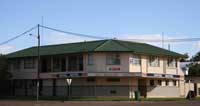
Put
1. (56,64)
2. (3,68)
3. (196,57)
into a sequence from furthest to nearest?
(196,57) → (3,68) → (56,64)

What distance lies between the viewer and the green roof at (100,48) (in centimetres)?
5578

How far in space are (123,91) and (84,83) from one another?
17.1 feet

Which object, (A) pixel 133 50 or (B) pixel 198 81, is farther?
(B) pixel 198 81

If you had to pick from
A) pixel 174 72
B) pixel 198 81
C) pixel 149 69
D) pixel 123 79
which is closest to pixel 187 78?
pixel 198 81

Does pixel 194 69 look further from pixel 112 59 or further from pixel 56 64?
pixel 112 59

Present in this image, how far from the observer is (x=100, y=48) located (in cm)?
5553

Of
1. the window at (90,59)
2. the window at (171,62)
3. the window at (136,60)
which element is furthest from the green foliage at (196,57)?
the window at (90,59)

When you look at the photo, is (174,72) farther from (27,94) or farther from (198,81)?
(27,94)

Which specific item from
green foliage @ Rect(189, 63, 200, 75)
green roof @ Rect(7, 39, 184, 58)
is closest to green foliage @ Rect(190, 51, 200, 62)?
green foliage @ Rect(189, 63, 200, 75)

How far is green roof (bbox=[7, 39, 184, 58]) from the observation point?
5578cm

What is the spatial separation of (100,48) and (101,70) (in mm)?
2788

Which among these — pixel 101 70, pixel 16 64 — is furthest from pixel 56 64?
pixel 101 70

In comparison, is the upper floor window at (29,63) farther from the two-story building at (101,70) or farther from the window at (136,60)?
the window at (136,60)

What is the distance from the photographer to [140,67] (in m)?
57.3
